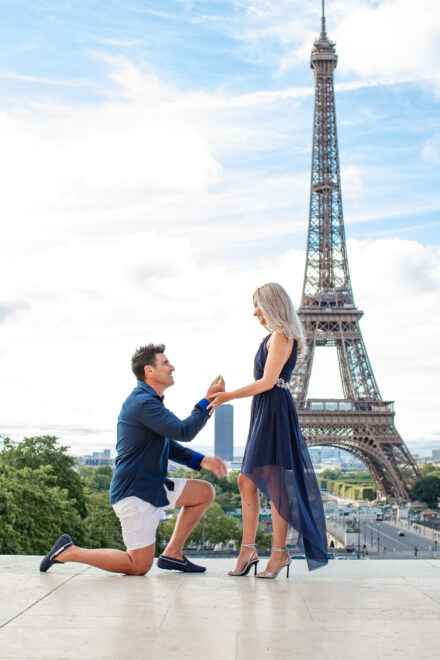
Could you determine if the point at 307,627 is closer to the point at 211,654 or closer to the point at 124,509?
the point at 211,654

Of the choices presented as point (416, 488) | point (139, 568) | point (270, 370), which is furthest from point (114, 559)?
point (416, 488)

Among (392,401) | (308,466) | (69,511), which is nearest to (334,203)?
(392,401)

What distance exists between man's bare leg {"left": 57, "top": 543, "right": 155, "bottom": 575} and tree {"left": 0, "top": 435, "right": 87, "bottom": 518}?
69.9 ft

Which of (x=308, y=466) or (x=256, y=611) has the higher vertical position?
(x=308, y=466)

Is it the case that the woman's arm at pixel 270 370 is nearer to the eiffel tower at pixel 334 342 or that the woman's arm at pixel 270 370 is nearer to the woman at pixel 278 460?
the woman at pixel 278 460

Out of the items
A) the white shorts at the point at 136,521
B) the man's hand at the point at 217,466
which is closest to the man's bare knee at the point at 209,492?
the man's hand at the point at 217,466

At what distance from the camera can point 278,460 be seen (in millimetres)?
5602

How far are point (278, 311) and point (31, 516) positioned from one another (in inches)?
620

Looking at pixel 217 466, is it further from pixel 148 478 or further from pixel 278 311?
pixel 278 311

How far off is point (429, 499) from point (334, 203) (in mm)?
22731

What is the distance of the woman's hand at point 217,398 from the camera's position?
5.47 meters

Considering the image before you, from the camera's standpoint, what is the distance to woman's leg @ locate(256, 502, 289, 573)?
548 centimetres

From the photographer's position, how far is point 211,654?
352cm

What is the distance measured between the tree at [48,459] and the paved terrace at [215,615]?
69.6ft
